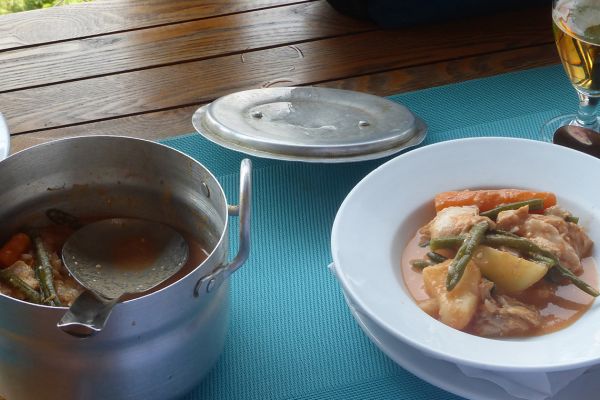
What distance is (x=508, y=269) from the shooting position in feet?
2.97

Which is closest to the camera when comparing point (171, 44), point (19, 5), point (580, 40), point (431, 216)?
point (431, 216)

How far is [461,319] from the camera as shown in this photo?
87 cm

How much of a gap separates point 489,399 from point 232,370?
0.31 metres

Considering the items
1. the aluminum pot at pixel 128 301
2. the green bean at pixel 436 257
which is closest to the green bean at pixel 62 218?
the aluminum pot at pixel 128 301

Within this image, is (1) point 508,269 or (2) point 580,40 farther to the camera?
(2) point 580,40

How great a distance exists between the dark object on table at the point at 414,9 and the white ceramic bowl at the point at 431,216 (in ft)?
1.76

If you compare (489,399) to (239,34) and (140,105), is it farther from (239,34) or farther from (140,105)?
(239,34)

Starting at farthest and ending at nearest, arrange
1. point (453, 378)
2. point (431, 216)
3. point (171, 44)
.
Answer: point (171, 44)
point (431, 216)
point (453, 378)

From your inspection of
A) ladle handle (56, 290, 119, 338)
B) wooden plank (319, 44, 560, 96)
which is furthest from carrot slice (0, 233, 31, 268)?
wooden plank (319, 44, 560, 96)

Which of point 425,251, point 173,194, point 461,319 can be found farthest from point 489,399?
point 173,194

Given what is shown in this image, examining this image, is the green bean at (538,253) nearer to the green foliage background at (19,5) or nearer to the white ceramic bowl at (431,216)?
the white ceramic bowl at (431,216)

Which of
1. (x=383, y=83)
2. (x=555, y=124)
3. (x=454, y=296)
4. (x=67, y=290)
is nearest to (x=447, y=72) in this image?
(x=383, y=83)

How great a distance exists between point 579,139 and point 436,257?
422mm

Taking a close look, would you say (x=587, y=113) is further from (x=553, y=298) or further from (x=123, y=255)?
(x=123, y=255)
